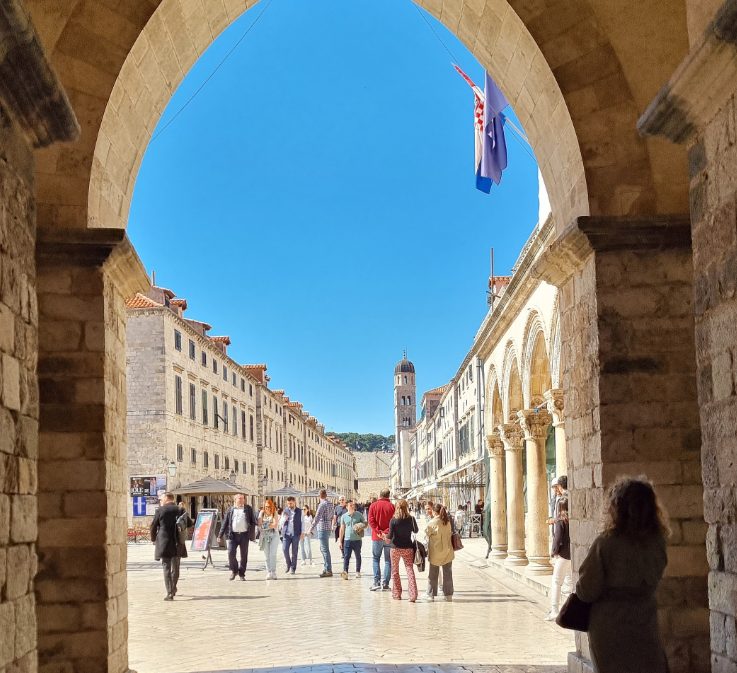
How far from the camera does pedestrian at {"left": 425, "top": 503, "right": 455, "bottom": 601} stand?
46.2 ft

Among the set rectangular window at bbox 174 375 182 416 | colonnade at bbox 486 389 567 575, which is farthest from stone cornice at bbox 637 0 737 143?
rectangular window at bbox 174 375 182 416

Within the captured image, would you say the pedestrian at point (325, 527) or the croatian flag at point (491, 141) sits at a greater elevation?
the croatian flag at point (491, 141)

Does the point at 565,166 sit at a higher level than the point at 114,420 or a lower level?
higher

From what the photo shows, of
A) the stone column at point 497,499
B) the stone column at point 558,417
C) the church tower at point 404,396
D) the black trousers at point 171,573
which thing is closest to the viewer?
the black trousers at point 171,573

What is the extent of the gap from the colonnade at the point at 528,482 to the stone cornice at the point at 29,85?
11.7 metres

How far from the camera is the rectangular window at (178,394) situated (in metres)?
40.4

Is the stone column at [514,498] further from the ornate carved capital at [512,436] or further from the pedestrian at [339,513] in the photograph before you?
the pedestrian at [339,513]

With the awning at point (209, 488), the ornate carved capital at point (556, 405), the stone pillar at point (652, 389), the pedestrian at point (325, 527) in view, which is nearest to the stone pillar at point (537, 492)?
the ornate carved capital at point (556, 405)

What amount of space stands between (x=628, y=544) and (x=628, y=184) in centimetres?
414

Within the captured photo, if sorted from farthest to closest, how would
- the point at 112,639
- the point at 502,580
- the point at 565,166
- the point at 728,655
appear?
the point at 502,580
the point at 565,166
the point at 112,639
the point at 728,655

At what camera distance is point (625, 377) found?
7707 millimetres

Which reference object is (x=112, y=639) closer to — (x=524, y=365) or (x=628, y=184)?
(x=628, y=184)

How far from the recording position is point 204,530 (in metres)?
23.8

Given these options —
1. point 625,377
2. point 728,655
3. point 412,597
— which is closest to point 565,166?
point 625,377
